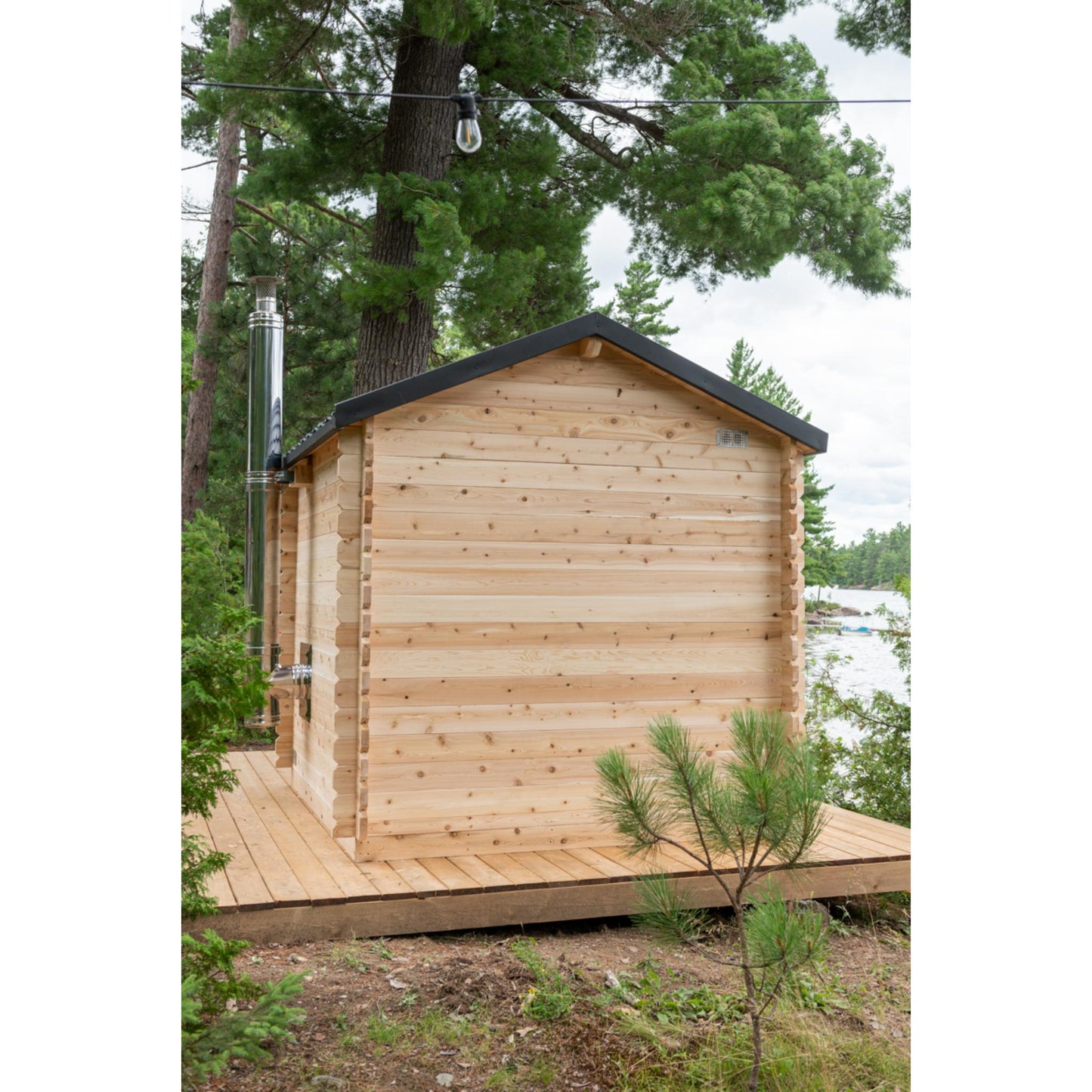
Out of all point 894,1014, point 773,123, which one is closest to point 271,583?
point 894,1014

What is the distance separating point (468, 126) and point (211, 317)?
5.72 meters

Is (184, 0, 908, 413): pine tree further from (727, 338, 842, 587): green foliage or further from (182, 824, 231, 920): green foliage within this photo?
(727, 338, 842, 587): green foliage

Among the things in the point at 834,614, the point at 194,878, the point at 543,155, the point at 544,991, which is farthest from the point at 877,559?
the point at 194,878

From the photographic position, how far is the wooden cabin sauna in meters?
4.62

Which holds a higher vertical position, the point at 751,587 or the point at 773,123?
the point at 773,123

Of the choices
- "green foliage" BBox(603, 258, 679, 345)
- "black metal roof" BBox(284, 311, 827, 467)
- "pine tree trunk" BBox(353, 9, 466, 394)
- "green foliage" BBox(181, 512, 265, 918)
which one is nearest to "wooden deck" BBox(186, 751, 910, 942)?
"green foliage" BBox(181, 512, 265, 918)

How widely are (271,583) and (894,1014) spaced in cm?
418

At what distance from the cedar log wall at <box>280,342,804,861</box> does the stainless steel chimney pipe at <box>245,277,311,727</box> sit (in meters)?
0.70

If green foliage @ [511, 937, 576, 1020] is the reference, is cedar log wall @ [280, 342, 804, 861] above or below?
above

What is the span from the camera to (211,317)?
9727 mm

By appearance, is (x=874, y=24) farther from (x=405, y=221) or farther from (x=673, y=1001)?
(x=673, y=1001)
